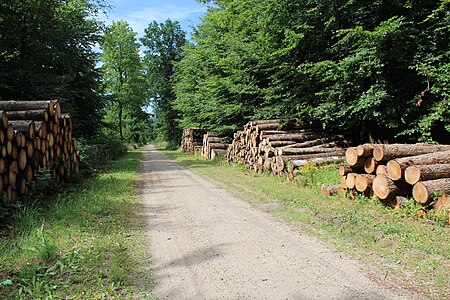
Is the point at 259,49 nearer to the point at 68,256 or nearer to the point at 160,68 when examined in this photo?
the point at 68,256

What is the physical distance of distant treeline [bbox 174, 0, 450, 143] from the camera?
938 cm

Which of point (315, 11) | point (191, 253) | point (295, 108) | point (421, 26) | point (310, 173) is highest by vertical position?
point (315, 11)

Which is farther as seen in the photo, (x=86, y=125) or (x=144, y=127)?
(x=144, y=127)

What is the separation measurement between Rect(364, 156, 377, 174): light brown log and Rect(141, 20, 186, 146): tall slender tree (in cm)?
3553

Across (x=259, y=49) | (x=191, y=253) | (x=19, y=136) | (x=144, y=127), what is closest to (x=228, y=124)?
(x=259, y=49)

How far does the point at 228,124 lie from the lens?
61.0 ft

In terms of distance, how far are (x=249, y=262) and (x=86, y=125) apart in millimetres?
18661

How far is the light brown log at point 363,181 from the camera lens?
6.96m

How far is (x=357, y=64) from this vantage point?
10.1 metres

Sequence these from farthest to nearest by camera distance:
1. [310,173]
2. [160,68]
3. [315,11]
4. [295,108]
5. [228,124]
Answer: [160,68] → [228,124] → [295,108] → [315,11] → [310,173]

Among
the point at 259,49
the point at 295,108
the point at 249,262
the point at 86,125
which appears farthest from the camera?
the point at 86,125

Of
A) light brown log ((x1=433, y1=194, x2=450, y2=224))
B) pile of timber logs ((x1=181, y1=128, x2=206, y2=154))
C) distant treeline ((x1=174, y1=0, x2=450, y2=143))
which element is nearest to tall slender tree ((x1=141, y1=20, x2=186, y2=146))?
pile of timber logs ((x1=181, y1=128, x2=206, y2=154))

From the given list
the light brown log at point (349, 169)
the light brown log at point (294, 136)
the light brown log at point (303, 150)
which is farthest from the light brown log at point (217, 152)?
the light brown log at point (349, 169)

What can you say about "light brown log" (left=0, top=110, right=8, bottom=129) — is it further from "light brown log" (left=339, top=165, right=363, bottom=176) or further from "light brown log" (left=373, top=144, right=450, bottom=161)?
"light brown log" (left=373, top=144, right=450, bottom=161)
